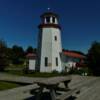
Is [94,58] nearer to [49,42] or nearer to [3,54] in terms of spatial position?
[49,42]

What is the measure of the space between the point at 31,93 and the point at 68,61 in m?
23.3

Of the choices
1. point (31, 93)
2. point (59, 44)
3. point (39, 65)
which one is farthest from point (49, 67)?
point (31, 93)

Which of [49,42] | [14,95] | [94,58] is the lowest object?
[14,95]

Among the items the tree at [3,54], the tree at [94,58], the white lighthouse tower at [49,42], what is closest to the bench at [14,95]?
the white lighthouse tower at [49,42]

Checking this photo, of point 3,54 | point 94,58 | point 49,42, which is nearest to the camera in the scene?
point 94,58

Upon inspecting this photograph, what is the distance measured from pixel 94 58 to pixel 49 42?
6.28m

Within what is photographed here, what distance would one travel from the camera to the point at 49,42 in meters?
28.5

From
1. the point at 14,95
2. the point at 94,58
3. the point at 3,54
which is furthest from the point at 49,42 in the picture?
the point at 14,95

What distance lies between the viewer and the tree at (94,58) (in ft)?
91.4

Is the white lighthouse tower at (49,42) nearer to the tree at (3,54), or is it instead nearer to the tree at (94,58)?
the tree at (94,58)

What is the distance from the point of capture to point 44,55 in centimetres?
2883

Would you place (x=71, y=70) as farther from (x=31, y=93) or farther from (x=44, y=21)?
(x=31, y=93)

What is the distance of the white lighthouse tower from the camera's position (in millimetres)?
28562

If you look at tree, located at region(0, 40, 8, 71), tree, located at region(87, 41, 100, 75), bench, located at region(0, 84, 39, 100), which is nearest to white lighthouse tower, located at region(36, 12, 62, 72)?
tree, located at region(87, 41, 100, 75)
